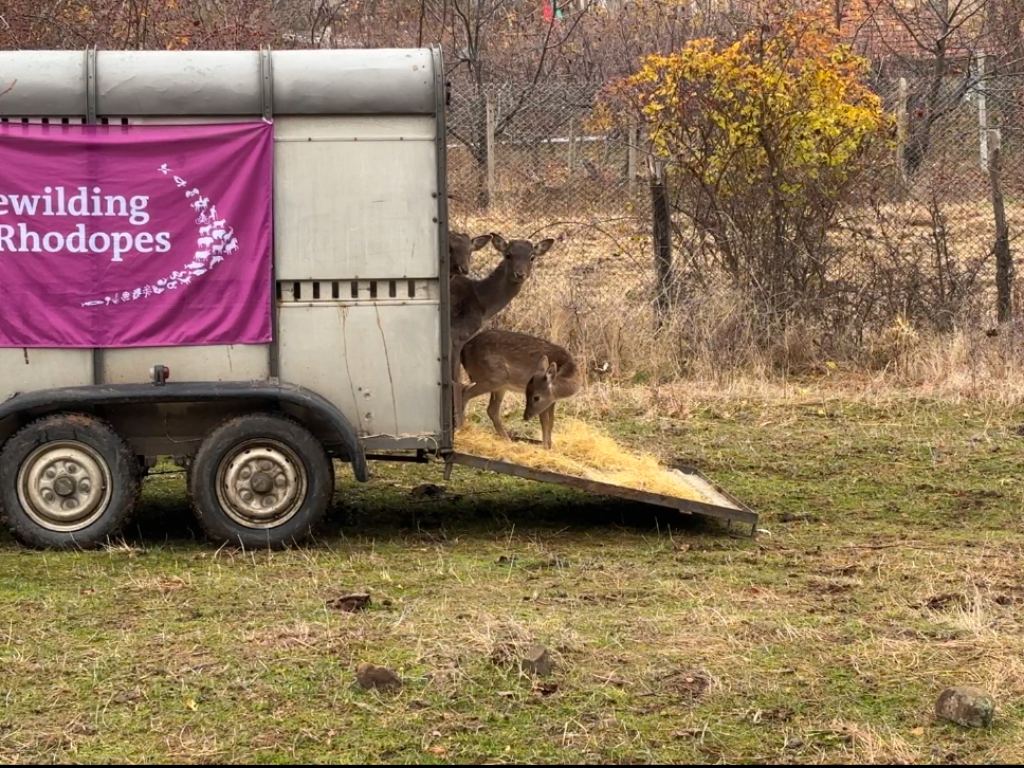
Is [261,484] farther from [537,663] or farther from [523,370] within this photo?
[537,663]

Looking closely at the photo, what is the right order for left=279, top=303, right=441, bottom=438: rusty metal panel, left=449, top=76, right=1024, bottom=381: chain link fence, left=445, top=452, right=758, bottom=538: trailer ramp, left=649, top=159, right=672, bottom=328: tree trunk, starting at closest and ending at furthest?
left=279, top=303, right=441, bottom=438: rusty metal panel
left=445, top=452, right=758, bottom=538: trailer ramp
left=449, top=76, right=1024, bottom=381: chain link fence
left=649, top=159, right=672, bottom=328: tree trunk

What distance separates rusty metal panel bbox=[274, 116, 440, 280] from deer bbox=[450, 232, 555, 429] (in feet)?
6.75

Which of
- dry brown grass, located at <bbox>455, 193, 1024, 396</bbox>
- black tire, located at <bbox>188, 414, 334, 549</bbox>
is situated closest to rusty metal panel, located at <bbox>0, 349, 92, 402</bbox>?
black tire, located at <bbox>188, 414, 334, 549</bbox>

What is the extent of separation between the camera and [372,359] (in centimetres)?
826

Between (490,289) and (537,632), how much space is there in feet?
15.7

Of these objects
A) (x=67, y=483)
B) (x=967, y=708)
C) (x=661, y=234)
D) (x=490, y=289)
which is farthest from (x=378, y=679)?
(x=661, y=234)

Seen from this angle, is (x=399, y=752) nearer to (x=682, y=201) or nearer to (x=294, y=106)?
(x=294, y=106)

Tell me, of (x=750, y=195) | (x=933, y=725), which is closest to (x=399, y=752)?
(x=933, y=725)

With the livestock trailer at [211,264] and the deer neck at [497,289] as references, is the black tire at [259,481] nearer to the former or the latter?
the livestock trailer at [211,264]

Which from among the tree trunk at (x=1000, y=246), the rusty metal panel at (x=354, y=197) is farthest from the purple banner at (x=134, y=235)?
the tree trunk at (x=1000, y=246)

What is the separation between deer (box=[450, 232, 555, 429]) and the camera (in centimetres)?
1038

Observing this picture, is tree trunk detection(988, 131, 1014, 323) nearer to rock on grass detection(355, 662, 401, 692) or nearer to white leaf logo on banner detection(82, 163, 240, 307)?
white leaf logo on banner detection(82, 163, 240, 307)

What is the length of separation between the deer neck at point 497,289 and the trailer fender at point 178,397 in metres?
2.79

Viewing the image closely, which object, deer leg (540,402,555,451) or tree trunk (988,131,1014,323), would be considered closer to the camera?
deer leg (540,402,555,451)
